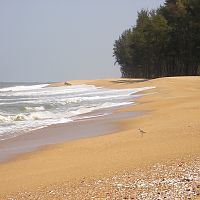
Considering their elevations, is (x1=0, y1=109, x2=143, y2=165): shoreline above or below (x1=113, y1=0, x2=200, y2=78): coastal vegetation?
below

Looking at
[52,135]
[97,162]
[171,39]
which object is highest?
[171,39]

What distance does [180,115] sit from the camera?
16.2 meters

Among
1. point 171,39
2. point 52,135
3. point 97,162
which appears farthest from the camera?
point 171,39

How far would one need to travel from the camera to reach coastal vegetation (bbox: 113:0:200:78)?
57156 millimetres

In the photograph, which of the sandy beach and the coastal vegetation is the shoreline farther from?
the coastal vegetation

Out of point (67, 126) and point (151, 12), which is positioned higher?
point (151, 12)

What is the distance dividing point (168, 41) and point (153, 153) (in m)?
54.8

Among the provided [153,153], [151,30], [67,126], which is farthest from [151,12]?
[153,153]

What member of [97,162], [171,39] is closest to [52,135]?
[97,162]

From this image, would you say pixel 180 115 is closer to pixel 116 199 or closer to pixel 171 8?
pixel 116 199

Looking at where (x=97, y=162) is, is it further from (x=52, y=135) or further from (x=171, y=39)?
(x=171, y=39)

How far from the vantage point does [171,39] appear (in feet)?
202

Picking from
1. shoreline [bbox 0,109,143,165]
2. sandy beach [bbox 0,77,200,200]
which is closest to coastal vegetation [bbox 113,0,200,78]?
shoreline [bbox 0,109,143,165]

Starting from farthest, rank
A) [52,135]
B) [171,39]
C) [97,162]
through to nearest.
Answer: [171,39] → [52,135] → [97,162]
